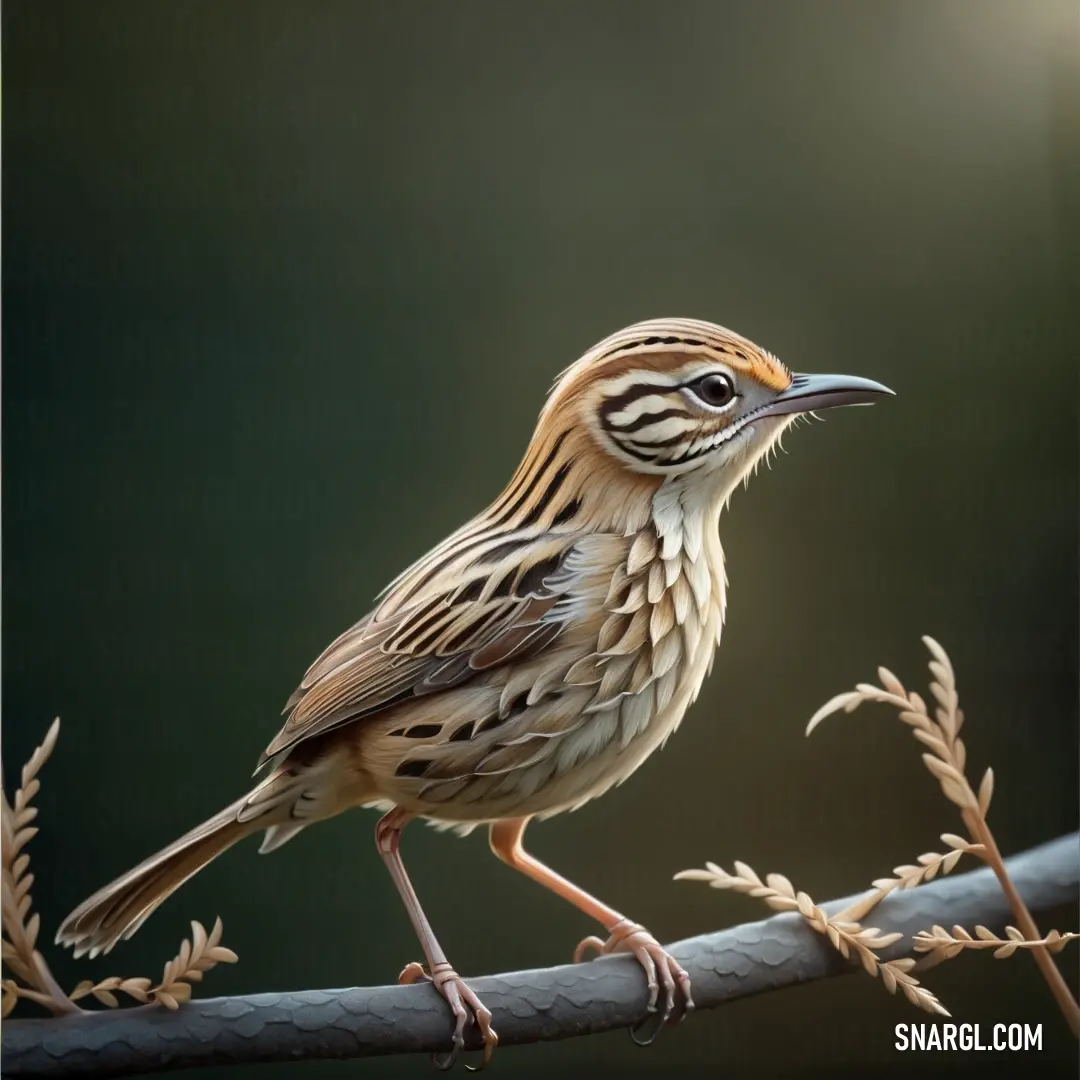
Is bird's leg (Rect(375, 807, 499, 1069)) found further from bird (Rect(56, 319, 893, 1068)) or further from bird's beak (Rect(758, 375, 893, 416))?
bird's beak (Rect(758, 375, 893, 416))

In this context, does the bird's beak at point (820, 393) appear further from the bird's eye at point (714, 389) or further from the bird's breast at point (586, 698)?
the bird's breast at point (586, 698)

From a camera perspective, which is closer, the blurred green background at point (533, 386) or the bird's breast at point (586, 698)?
the bird's breast at point (586, 698)

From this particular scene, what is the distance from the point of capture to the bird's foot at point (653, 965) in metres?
1.71

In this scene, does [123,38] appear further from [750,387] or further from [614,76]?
[750,387]

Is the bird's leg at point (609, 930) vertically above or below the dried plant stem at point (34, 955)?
below

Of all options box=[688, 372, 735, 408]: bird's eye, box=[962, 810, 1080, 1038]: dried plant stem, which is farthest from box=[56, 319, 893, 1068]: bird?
box=[962, 810, 1080, 1038]: dried plant stem

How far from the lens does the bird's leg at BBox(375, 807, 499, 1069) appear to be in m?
1.64

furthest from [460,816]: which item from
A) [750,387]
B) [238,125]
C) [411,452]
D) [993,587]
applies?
[238,125]

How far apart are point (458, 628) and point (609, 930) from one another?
491 mm

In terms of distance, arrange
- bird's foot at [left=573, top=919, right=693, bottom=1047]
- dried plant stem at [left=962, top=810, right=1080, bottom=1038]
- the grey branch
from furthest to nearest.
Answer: dried plant stem at [left=962, top=810, right=1080, bottom=1038]
bird's foot at [left=573, top=919, right=693, bottom=1047]
the grey branch

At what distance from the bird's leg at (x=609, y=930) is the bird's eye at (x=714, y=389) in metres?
0.64

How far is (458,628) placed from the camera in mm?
1678

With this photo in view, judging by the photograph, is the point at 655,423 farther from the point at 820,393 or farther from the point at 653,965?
the point at 653,965

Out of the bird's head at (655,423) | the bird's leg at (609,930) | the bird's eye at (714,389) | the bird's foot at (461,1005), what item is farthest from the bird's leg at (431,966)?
the bird's eye at (714,389)
